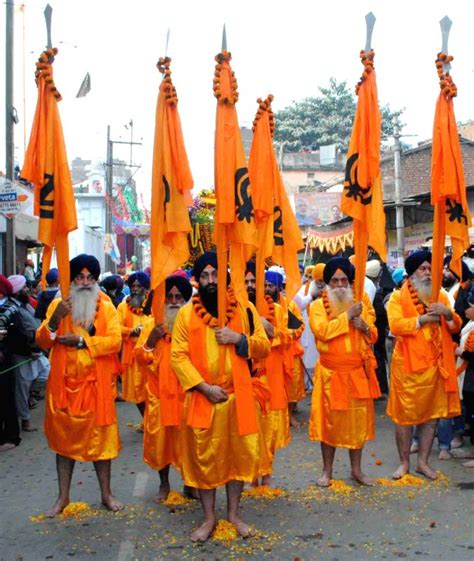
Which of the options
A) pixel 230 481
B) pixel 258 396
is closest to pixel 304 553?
pixel 230 481

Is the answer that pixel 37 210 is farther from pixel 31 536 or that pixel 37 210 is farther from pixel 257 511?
pixel 257 511

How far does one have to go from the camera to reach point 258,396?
5.41 m

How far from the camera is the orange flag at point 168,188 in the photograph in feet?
17.7

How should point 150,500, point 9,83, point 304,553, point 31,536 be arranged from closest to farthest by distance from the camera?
point 304,553 → point 31,536 → point 150,500 → point 9,83

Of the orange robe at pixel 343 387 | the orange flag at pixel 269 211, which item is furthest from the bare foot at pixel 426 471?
the orange flag at pixel 269 211

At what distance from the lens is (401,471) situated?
20.8ft

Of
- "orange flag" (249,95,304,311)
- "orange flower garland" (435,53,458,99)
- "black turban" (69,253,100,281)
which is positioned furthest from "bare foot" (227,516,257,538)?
"orange flower garland" (435,53,458,99)

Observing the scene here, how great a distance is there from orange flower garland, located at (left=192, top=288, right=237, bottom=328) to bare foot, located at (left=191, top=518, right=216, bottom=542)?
136 cm

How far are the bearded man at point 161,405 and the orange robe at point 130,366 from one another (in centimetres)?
151

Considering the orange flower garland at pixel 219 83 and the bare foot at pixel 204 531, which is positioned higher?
the orange flower garland at pixel 219 83

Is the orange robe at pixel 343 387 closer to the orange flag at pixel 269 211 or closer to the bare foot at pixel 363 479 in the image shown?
the bare foot at pixel 363 479

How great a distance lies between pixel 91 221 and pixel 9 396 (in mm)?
36848

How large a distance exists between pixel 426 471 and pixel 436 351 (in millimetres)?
1052

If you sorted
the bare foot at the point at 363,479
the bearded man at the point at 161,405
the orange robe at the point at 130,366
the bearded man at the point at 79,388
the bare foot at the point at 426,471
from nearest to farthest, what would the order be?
1. the bearded man at the point at 79,388
2. the bearded man at the point at 161,405
3. the bare foot at the point at 363,479
4. the bare foot at the point at 426,471
5. the orange robe at the point at 130,366
